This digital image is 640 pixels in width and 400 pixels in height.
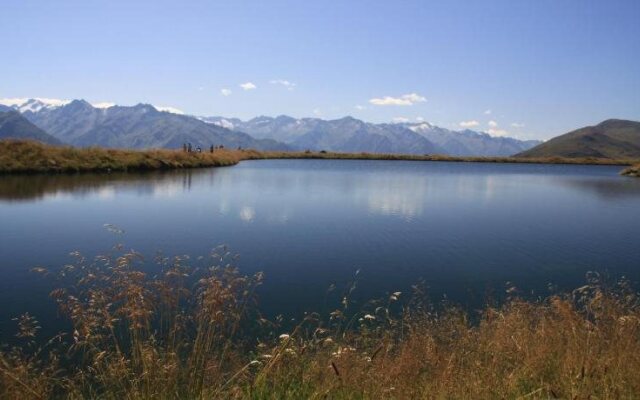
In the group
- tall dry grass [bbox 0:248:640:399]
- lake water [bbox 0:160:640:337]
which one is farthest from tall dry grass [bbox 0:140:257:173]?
tall dry grass [bbox 0:248:640:399]

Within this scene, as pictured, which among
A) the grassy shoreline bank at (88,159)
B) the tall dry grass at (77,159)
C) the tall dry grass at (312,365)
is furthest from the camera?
the grassy shoreline bank at (88,159)

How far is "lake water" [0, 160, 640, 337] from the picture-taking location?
1831 cm

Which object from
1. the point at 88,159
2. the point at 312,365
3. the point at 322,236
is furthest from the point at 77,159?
the point at 312,365

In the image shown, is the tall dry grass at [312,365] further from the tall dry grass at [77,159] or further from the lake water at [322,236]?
the tall dry grass at [77,159]

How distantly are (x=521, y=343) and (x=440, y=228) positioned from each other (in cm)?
2153

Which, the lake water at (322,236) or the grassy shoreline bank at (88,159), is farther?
the grassy shoreline bank at (88,159)

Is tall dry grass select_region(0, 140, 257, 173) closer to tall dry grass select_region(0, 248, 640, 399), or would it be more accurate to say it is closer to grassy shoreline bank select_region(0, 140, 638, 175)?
grassy shoreline bank select_region(0, 140, 638, 175)

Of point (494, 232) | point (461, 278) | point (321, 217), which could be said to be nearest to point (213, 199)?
point (321, 217)

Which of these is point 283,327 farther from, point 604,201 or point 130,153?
point 130,153

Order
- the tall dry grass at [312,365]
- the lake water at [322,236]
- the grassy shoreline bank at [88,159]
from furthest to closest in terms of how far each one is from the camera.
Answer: the grassy shoreline bank at [88,159] → the lake water at [322,236] → the tall dry grass at [312,365]

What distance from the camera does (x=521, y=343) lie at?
10.1 metres

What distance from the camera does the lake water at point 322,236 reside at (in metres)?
18.3

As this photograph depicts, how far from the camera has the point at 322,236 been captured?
2697cm

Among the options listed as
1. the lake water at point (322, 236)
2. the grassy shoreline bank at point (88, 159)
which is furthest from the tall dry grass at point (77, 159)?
the lake water at point (322, 236)
